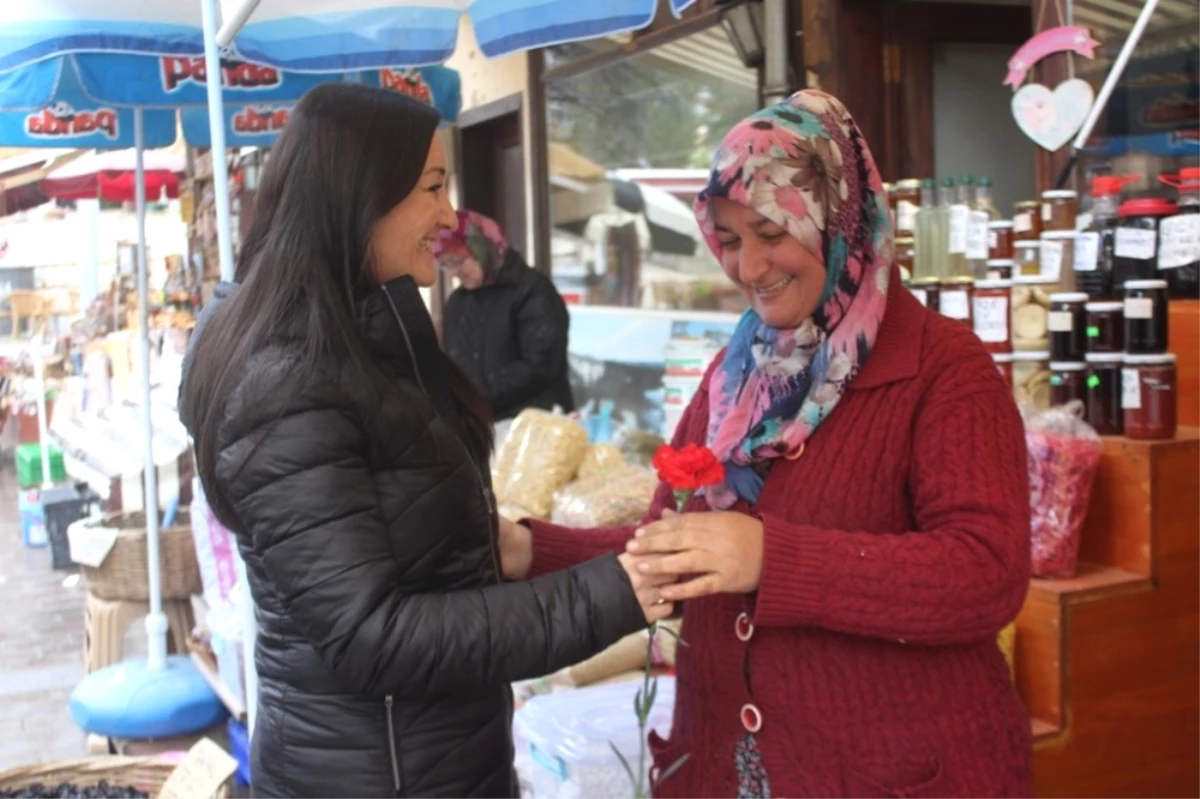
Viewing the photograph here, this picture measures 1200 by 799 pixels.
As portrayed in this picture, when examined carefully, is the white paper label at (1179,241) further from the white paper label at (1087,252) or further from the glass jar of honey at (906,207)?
the glass jar of honey at (906,207)

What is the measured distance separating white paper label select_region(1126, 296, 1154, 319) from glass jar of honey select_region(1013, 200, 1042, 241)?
362mm

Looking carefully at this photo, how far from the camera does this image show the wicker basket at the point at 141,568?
4.55 meters

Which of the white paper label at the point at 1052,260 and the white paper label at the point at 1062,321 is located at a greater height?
the white paper label at the point at 1052,260

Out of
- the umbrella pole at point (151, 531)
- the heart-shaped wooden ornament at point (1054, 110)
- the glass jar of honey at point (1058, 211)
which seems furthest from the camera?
the umbrella pole at point (151, 531)

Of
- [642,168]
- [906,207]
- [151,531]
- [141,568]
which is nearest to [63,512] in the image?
[141,568]

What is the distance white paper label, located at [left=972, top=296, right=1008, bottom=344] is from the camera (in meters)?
2.49

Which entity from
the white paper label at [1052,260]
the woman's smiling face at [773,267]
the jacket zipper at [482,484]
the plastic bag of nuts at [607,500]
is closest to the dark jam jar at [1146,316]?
the white paper label at [1052,260]

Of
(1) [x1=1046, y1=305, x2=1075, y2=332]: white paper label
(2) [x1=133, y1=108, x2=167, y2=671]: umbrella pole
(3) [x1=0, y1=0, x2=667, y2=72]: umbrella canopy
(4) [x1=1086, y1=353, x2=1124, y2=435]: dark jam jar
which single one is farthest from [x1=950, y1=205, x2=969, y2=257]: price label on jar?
(2) [x1=133, y1=108, x2=167, y2=671]: umbrella pole

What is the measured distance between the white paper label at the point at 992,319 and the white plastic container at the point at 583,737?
1.00 meters

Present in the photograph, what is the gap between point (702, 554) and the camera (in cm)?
137

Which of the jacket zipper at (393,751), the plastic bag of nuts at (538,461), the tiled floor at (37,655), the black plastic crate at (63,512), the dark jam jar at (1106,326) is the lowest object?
the tiled floor at (37,655)

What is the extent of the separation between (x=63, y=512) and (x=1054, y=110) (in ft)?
22.9

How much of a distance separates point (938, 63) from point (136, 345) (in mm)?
4807

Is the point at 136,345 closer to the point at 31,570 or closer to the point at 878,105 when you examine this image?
the point at 31,570
